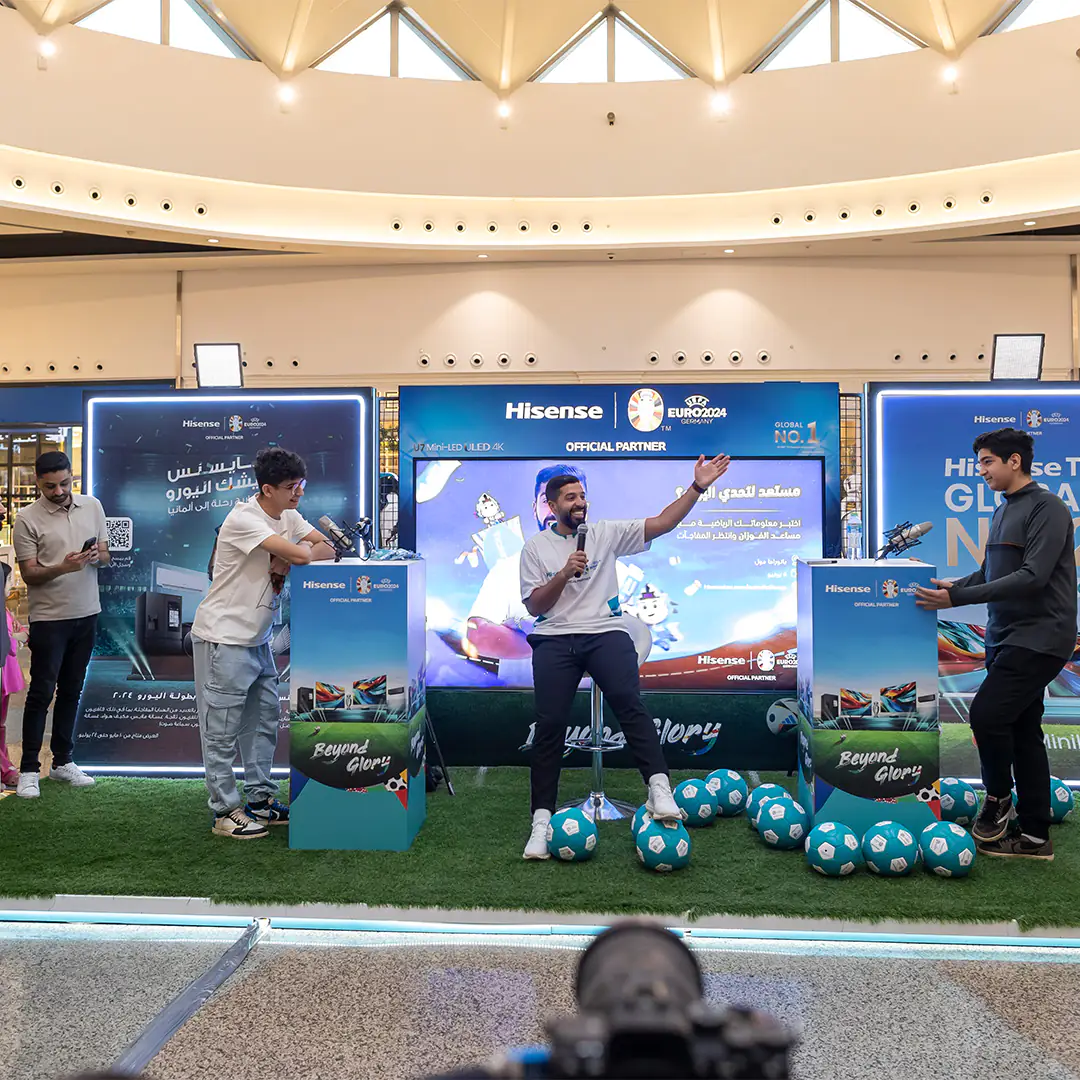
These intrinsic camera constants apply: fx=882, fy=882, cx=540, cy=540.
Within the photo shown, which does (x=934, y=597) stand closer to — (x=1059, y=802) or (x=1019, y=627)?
(x=1019, y=627)

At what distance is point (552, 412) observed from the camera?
4711 mm

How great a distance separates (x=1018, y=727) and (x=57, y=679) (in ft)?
14.8

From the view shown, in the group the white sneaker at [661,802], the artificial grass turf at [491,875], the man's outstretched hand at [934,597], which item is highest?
the man's outstretched hand at [934,597]

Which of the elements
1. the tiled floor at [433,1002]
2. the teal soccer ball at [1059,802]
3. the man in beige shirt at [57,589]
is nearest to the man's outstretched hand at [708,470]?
the tiled floor at [433,1002]

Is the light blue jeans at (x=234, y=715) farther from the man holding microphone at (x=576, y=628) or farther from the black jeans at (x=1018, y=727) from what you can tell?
the black jeans at (x=1018, y=727)

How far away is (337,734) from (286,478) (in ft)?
3.51

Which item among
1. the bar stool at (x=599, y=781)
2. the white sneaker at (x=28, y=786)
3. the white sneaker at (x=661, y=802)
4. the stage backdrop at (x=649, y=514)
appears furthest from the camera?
the stage backdrop at (x=649, y=514)

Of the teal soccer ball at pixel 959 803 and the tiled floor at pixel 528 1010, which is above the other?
the teal soccer ball at pixel 959 803

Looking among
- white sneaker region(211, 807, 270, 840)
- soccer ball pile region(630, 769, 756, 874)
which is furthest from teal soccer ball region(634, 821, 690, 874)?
white sneaker region(211, 807, 270, 840)

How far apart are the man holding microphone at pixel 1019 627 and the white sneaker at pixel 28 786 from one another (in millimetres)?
4208

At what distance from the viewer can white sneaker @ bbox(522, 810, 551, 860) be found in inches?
134

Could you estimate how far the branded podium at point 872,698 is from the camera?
344cm

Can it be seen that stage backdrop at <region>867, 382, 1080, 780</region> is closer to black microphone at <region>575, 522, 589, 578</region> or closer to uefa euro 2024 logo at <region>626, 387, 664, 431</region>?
uefa euro 2024 logo at <region>626, 387, 664, 431</region>

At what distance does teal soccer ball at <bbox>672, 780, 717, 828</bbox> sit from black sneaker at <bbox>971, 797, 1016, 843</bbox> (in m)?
1.06
